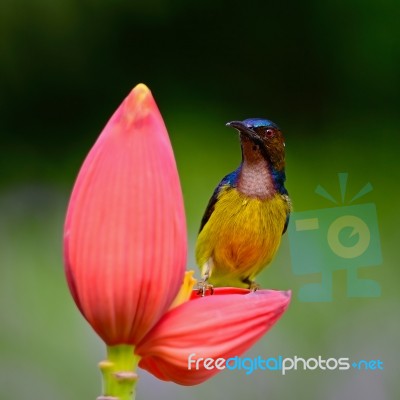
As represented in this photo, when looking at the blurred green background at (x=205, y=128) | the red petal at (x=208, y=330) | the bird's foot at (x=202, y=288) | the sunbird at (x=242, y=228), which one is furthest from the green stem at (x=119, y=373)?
the blurred green background at (x=205, y=128)

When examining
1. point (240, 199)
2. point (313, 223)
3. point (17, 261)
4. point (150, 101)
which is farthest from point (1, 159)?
point (150, 101)

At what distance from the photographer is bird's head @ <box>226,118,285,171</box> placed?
52cm

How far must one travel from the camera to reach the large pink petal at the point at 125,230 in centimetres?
29

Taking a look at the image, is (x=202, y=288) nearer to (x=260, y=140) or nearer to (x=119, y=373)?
(x=260, y=140)

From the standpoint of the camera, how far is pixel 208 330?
0.32m

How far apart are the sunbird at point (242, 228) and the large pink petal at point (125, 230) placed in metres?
0.27

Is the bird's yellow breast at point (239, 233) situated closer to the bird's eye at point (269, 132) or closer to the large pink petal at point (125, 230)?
the bird's eye at point (269, 132)

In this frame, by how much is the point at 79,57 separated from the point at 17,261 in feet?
1.01

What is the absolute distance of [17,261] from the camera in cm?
112

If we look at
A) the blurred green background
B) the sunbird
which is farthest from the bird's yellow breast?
the blurred green background

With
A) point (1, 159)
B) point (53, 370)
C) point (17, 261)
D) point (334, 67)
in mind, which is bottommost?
point (53, 370)

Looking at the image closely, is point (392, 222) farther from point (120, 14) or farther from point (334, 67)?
point (120, 14)

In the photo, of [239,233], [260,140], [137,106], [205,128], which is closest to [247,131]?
[260,140]

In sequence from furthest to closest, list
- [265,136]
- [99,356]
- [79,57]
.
A: 1. [79,57]
2. [99,356]
3. [265,136]
